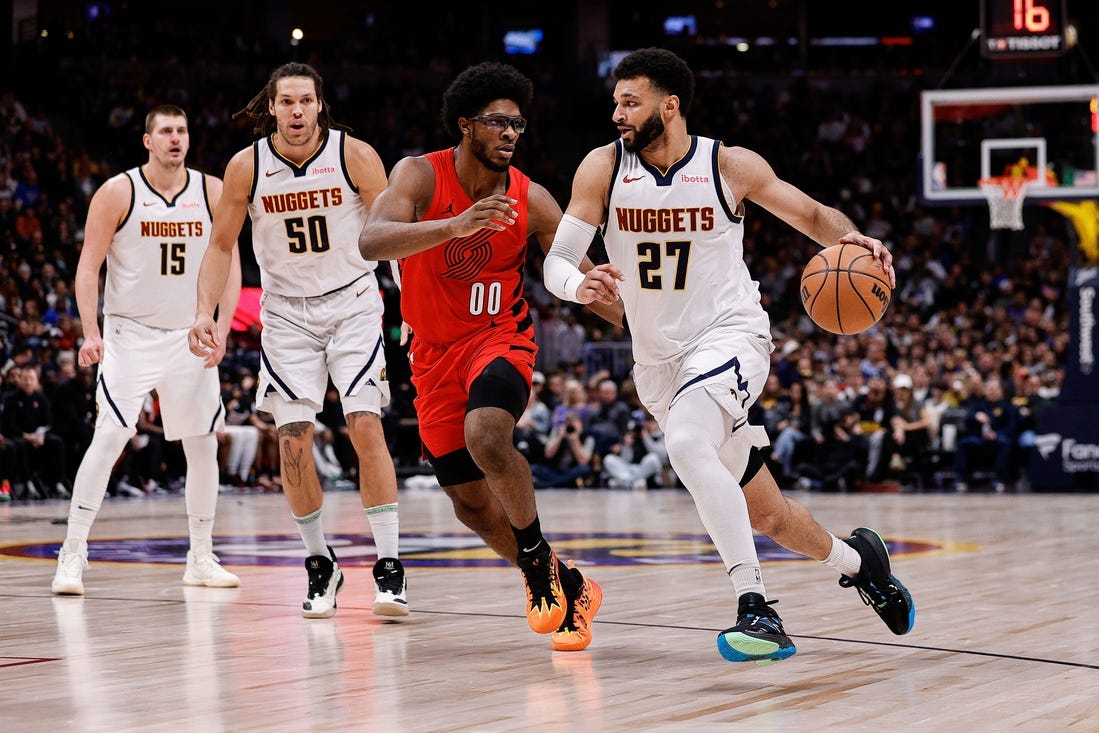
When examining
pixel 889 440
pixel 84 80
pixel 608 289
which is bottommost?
pixel 889 440

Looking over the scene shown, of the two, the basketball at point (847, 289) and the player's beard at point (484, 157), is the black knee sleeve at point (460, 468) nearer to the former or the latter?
the player's beard at point (484, 157)

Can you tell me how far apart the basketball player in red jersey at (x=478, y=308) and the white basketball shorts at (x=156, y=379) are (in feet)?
6.30

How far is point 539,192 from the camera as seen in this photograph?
562 centimetres

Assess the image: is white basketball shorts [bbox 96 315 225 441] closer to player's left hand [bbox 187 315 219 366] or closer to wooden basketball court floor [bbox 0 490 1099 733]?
wooden basketball court floor [bbox 0 490 1099 733]

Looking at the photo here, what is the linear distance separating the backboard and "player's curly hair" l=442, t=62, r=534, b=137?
11.9 m

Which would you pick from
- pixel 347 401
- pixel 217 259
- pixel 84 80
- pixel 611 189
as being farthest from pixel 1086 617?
pixel 84 80

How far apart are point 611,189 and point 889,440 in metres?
12.8

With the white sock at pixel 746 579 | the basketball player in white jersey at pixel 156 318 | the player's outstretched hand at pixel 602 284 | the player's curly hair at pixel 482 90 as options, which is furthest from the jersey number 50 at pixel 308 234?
the white sock at pixel 746 579

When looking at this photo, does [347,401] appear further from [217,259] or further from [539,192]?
[539,192]

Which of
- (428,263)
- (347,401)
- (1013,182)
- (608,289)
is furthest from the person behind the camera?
(1013,182)

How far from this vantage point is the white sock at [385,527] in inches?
239

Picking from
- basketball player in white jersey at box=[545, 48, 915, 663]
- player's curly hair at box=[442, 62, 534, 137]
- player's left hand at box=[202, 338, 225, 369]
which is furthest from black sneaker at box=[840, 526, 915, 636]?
player's left hand at box=[202, 338, 225, 369]

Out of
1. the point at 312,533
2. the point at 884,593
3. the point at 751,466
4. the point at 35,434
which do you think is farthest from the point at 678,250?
the point at 35,434

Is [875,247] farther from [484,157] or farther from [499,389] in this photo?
[484,157]
